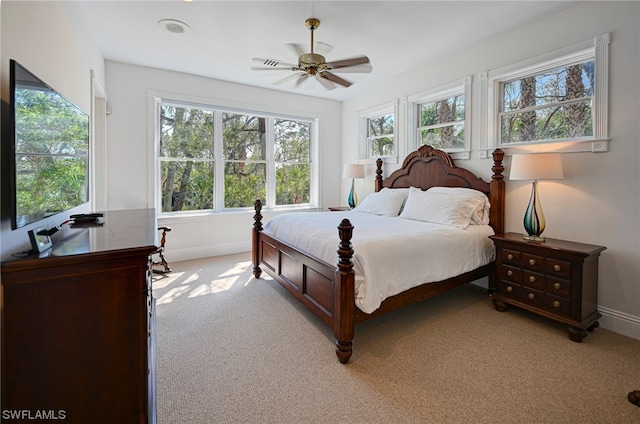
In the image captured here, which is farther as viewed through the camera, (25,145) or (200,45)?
(200,45)

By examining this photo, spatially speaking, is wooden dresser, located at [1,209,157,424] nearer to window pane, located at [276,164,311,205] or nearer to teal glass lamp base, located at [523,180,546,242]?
teal glass lamp base, located at [523,180,546,242]

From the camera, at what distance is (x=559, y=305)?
2.51 metres

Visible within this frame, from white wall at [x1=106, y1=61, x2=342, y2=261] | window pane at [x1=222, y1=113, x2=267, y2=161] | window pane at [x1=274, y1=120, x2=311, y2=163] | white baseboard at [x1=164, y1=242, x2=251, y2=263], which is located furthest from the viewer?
window pane at [x1=274, y1=120, x2=311, y2=163]

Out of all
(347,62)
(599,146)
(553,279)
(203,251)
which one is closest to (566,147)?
(599,146)

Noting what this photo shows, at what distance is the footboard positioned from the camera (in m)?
2.13

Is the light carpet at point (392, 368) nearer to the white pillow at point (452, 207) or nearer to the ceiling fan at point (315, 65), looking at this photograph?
the white pillow at point (452, 207)

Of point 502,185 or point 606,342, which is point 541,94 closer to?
point 502,185

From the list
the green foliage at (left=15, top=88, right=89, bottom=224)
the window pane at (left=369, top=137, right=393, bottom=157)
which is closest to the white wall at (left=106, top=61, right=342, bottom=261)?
the window pane at (left=369, top=137, right=393, bottom=157)

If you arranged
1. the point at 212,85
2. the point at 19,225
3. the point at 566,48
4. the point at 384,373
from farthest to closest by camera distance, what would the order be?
the point at 212,85
the point at 566,48
the point at 384,373
the point at 19,225

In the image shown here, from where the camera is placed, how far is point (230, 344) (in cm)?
236

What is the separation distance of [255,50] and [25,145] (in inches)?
114

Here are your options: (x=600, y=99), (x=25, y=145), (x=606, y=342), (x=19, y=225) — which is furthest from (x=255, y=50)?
(x=606, y=342)

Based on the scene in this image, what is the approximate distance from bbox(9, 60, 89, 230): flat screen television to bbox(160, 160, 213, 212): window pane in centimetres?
275

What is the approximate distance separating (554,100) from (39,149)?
160 inches
